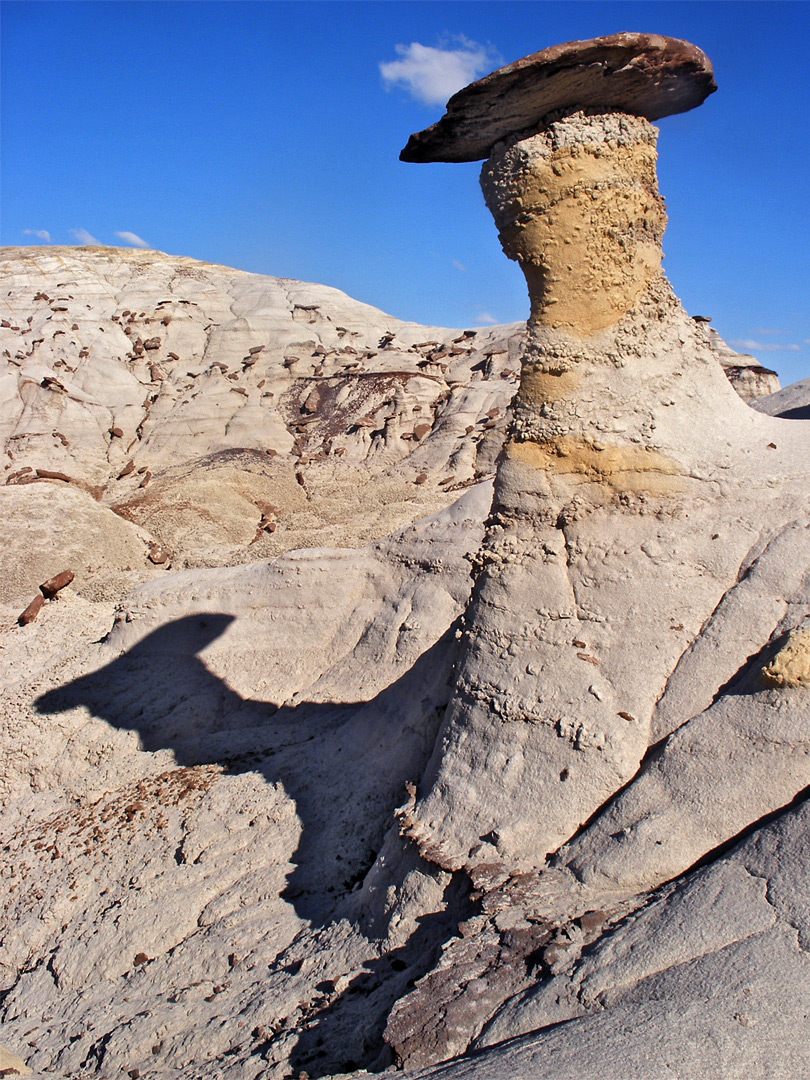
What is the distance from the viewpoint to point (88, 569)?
391 inches

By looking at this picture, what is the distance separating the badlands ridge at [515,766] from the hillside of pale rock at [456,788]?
0.05 ft

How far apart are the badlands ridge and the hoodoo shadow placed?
0.02 m

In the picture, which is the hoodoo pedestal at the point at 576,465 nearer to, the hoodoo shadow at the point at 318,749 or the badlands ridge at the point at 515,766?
the badlands ridge at the point at 515,766

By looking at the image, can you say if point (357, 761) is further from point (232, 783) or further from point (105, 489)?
point (105, 489)

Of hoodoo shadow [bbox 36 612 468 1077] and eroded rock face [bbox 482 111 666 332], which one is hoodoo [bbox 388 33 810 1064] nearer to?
eroded rock face [bbox 482 111 666 332]

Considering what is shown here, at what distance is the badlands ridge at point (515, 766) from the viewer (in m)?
2.62

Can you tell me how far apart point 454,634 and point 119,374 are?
16.7m

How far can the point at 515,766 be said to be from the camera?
3.73 metres

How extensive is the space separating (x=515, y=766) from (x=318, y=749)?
2399 mm

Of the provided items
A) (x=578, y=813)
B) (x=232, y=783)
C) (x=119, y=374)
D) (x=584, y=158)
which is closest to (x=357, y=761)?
(x=232, y=783)

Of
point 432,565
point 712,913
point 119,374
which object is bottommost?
point 712,913

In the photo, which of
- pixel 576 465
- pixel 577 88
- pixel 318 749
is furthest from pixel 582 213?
pixel 318 749

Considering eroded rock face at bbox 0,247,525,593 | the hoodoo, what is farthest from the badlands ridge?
eroded rock face at bbox 0,247,525,593

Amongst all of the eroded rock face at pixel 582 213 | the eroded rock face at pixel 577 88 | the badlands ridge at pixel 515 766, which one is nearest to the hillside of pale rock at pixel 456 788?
the badlands ridge at pixel 515 766
